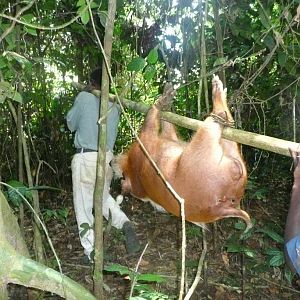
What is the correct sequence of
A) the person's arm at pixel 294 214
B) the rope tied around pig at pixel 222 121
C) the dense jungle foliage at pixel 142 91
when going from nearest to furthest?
the person's arm at pixel 294 214
the rope tied around pig at pixel 222 121
the dense jungle foliage at pixel 142 91

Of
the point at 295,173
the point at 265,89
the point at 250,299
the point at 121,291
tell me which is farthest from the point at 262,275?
the point at 295,173

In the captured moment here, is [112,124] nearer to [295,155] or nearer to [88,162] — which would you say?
[88,162]

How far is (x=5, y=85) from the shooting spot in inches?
125

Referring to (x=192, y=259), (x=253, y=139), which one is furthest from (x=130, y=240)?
(x=253, y=139)

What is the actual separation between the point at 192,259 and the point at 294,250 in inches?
138

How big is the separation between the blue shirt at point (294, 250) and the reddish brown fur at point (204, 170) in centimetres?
37

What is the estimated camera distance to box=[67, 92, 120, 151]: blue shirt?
5730mm

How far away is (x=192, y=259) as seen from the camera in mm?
6012

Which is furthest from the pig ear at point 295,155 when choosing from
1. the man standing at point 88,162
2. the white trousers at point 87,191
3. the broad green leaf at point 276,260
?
the white trousers at point 87,191

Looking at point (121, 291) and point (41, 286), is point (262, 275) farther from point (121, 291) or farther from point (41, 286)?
point (41, 286)

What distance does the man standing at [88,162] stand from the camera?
18.9 ft

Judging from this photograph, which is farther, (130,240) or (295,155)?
(130,240)

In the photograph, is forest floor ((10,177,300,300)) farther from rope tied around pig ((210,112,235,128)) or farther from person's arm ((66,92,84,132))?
rope tied around pig ((210,112,235,128))

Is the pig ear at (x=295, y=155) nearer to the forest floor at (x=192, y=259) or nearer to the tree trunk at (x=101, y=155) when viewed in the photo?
the tree trunk at (x=101, y=155)
